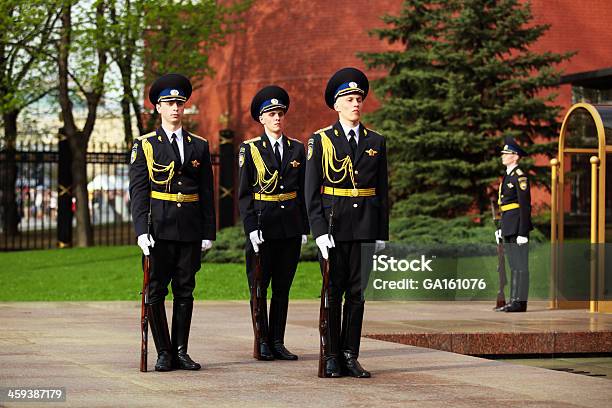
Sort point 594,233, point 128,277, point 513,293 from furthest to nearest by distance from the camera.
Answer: point 128,277, point 513,293, point 594,233

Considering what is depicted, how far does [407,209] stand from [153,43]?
9163 mm

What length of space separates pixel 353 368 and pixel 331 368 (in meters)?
0.17

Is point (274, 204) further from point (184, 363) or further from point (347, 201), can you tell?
point (184, 363)

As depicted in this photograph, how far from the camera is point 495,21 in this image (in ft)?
76.0

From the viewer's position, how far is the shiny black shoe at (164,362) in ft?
28.9

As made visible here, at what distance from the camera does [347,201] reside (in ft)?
28.6

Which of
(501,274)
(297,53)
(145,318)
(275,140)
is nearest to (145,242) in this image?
(145,318)

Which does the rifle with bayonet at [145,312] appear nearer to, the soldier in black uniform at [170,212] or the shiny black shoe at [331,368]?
the soldier in black uniform at [170,212]

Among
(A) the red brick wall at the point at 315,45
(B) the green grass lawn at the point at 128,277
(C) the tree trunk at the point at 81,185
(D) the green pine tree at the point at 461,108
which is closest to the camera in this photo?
(B) the green grass lawn at the point at 128,277

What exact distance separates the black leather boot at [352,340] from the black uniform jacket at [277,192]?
125 centimetres

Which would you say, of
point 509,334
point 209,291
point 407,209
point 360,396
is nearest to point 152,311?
point 360,396

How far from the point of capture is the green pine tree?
74.1ft

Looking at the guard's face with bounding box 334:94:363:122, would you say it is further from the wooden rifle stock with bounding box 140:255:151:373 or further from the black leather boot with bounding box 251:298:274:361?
the black leather boot with bounding box 251:298:274:361

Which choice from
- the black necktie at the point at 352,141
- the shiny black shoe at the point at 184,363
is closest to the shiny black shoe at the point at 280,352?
the shiny black shoe at the point at 184,363
